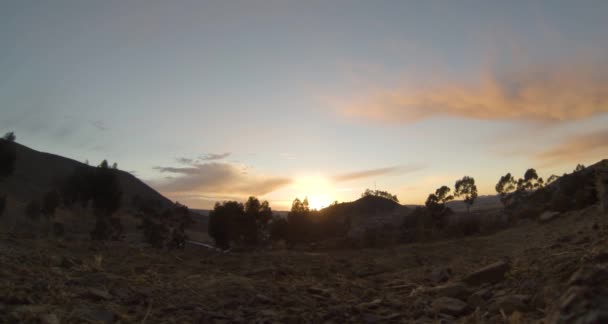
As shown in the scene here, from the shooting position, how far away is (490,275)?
26.2ft

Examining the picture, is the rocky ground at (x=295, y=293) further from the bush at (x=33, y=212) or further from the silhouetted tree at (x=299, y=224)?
the bush at (x=33, y=212)

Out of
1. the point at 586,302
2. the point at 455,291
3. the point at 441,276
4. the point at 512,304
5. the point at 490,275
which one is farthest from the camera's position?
the point at 441,276

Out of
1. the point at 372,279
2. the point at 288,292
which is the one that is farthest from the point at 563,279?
the point at 372,279

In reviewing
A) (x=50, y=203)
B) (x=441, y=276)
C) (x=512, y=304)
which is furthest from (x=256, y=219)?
(x=512, y=304)

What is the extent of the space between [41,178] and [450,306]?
471 ft

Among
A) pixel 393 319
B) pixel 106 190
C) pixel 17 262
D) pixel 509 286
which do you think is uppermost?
pixel 106 190

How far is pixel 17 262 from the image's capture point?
8289 mm

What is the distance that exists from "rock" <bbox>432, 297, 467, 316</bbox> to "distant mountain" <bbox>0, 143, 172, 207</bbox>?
97.8 metres

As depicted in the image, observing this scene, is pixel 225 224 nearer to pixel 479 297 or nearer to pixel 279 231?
pixel 279 231

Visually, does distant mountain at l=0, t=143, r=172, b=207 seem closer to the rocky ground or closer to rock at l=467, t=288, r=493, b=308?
the rocky ground

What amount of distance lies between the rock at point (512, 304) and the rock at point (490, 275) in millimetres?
1765

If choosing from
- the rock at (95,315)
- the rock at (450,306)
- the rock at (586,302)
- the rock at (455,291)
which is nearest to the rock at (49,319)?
the rock at (95,315)

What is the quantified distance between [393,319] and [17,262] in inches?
291

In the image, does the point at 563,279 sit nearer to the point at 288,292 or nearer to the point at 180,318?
the point at 288,292
